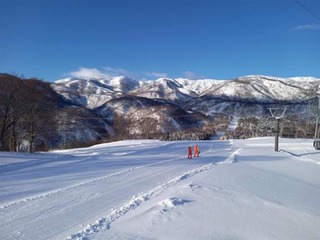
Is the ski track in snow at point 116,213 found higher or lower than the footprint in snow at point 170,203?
lower

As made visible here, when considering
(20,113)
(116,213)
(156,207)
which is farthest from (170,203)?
(20,113)

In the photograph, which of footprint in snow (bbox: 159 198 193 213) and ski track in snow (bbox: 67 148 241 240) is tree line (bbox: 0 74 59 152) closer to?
ski track in snow (bbox: 67 148 241 240)

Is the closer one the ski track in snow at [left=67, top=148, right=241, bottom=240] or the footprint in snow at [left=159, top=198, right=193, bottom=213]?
the ski track in snow at [left=67, top=148, right=241, bottom=240]

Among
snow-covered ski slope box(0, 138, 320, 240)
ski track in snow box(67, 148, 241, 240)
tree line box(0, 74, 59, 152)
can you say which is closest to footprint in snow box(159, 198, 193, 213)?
snow-covered ski slope box(0, 138, 320, 240)

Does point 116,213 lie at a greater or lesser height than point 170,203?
lesser

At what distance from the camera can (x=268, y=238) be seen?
710cm

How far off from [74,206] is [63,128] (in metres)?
50.4

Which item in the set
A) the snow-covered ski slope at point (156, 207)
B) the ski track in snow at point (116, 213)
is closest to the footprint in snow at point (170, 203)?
the snow-covered ski slope at point (156, 207)

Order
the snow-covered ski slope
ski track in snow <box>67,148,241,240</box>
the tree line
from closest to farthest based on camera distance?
ski track in snow <box>67,148,241,240</box> → the snow-covered ski slope → the tree line

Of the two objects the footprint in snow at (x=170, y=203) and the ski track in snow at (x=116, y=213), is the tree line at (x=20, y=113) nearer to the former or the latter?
the ski track in snow at (x=116, y=213)

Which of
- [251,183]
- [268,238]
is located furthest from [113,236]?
[251,183]

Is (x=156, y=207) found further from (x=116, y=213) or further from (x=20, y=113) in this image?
(x=20, y=113)

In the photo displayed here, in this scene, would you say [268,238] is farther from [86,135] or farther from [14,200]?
[86,135]

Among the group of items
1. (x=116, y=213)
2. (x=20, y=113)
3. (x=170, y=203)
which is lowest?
(x=116, y=213)
